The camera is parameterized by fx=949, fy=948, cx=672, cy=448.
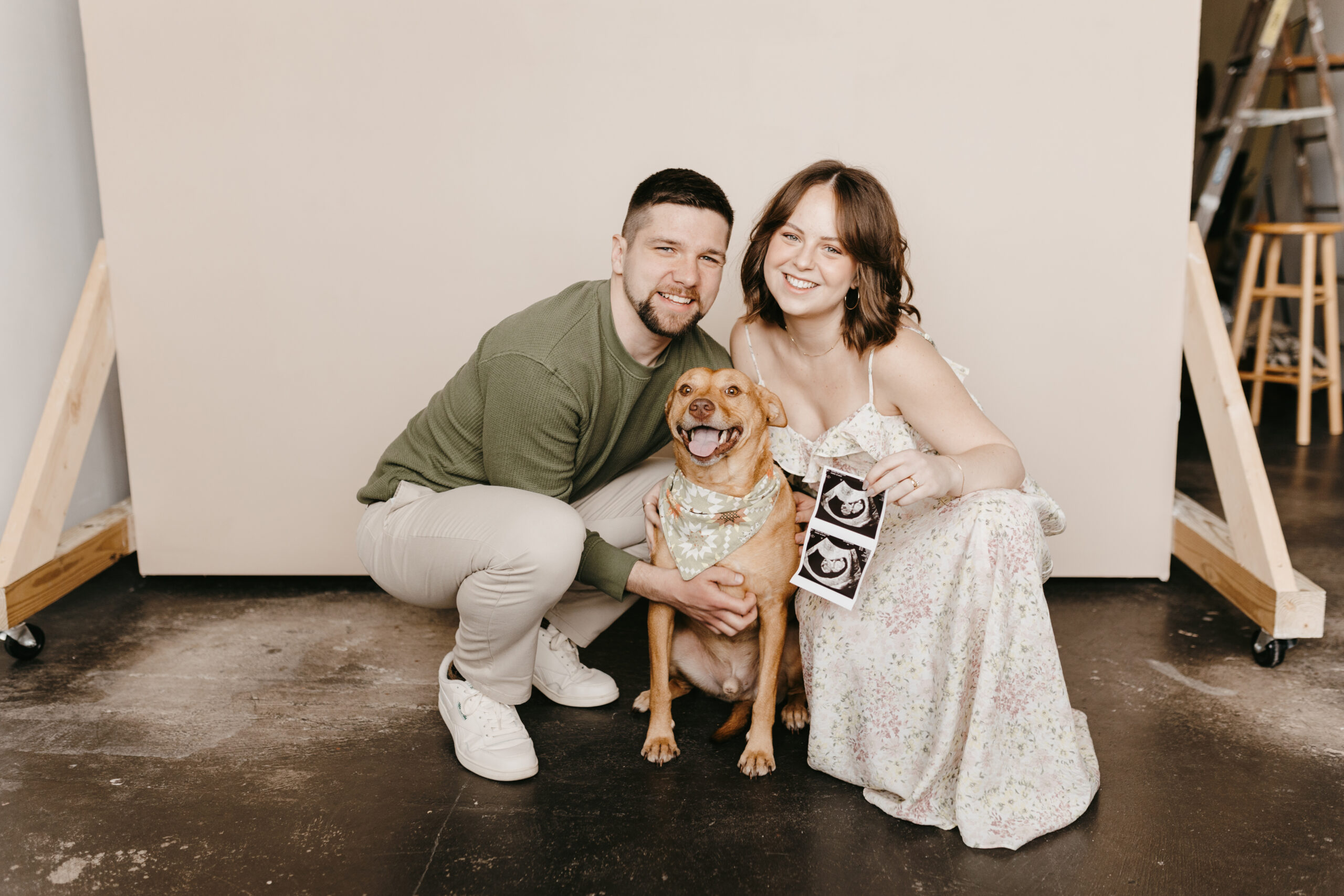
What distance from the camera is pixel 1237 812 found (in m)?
1.74

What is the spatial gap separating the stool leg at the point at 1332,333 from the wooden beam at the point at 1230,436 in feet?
8.38

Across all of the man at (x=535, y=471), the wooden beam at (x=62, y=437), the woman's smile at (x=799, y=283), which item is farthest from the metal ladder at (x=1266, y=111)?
the wooden beam at (x=62, y=437)

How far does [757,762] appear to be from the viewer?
1894 mm

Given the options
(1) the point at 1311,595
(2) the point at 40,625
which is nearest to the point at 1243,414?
(1) the point at 1311,595

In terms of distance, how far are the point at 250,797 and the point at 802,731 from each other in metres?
1.13

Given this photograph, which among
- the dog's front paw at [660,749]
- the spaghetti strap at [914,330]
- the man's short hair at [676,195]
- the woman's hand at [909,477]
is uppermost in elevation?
the man's short hair at [676,195]

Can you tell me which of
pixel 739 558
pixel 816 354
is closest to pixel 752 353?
pixel 816 354

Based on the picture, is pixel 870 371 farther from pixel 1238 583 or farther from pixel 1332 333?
pixel 1332 333

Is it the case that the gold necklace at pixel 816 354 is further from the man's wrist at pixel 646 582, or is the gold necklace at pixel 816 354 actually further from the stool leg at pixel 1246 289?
the stool leg at pixel 1246 289

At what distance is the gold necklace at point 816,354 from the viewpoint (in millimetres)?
2043

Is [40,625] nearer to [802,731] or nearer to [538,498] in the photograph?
[538,498]

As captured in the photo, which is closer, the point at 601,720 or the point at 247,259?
the point at 601,720

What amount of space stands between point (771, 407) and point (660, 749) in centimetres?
74

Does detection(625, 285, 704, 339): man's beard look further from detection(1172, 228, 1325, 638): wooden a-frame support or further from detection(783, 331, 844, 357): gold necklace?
detection(1172, 228, 1325, 638): wooden a-frame support
